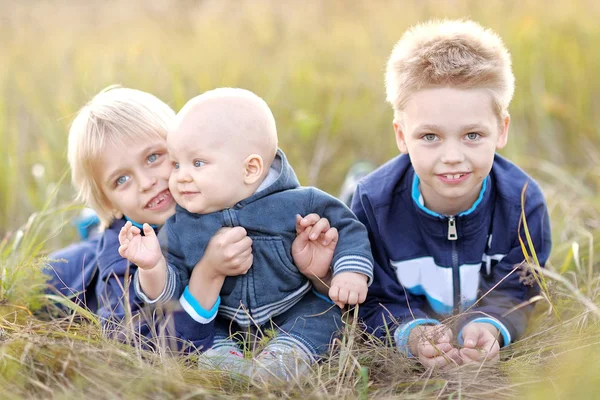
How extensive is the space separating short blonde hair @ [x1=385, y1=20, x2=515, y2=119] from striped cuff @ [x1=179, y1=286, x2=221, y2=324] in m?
1.06

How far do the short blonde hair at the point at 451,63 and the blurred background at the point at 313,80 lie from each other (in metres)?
1.46

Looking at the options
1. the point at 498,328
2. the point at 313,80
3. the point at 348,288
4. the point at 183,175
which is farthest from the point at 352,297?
the point at 313,80

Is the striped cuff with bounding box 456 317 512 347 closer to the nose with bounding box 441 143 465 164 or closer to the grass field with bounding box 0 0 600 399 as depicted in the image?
the grass field with bounding box 0 0 600 399

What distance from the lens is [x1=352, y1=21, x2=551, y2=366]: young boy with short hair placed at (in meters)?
2.47

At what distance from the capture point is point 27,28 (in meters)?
6.30

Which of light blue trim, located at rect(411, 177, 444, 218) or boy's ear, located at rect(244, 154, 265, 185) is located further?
light blue trim, located at rect(411, 177, 444, 218)

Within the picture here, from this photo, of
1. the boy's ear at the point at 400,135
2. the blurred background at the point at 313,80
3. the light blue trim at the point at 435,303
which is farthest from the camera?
the blurred background at the point at 313,80

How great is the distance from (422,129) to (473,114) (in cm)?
19

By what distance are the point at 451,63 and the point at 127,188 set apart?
1376 mm

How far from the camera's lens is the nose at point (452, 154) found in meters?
2.46

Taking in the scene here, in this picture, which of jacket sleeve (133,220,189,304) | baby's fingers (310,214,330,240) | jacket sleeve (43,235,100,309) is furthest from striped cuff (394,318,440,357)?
jacket sleeve (43,235,100,309)

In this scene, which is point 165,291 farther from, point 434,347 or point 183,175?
point 434,347

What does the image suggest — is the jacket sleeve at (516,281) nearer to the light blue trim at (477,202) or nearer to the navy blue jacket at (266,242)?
the light blue trim at (477,202)

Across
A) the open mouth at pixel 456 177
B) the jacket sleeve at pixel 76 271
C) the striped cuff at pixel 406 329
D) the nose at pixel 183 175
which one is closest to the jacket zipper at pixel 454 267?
the striped cuff at pixel 406 329
